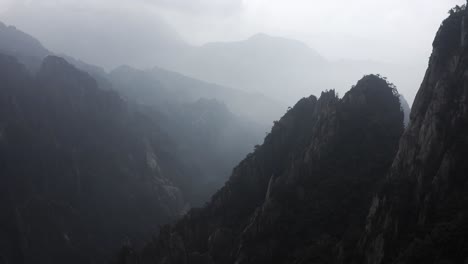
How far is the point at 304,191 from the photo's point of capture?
6116cm

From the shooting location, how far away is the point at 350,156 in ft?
206

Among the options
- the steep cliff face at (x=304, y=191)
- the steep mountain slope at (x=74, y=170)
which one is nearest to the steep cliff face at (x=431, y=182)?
the steep cliff face at (x=304, y=191)

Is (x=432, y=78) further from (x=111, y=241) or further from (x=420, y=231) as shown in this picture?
(x=111, y=241)

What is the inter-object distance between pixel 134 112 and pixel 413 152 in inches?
6065

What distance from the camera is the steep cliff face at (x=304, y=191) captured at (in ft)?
179

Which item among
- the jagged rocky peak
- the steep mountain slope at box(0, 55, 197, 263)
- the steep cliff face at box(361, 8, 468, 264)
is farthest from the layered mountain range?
the jagged rocky peak

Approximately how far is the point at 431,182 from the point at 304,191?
23.3 meters

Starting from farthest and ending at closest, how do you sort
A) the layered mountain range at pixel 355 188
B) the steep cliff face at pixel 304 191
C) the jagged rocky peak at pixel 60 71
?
the jagged rocky peak at pixel 60 71 → the steep cliff face at pixel 304 191 → the layered mountain range at pixel 355 188

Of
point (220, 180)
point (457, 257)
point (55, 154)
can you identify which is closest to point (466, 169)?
point (457, 257)

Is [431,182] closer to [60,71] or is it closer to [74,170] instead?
[74,170]

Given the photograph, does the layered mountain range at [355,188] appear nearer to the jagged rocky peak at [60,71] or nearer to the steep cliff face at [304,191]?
the steep cliff face at [304,191]

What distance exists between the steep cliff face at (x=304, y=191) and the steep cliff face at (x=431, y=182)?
18.5 ft

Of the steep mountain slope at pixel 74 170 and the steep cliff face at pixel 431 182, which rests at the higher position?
the steep cliff face at pixel 431 182

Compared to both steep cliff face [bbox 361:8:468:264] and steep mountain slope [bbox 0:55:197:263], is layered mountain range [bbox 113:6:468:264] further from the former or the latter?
steep mountain slope [bbox 0:55:197:263]
